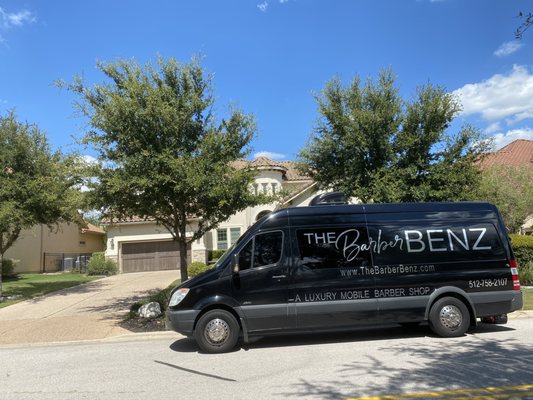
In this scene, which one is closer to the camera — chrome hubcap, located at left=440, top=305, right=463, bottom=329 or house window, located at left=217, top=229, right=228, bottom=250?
chrome hubcap, located at left=440, top=305, right=463, bottom=329

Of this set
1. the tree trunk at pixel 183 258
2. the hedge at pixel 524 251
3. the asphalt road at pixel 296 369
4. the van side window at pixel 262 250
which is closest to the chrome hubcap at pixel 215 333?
the asphalt road at pixel 296 369

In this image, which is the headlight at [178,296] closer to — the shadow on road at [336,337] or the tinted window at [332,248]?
the shadow on road at [336,337]

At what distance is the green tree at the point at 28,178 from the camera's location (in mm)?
16078

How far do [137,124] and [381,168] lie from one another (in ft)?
26.0

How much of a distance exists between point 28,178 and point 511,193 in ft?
68.0

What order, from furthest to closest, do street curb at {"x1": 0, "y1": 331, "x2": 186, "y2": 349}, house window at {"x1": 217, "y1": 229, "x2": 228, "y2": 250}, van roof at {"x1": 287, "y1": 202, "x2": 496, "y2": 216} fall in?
house window at {"x1": 217, "y1": 229, "x2": 228, "y2": 250} → street curb at {"x1": 0, "y1": 331, "x2": 186, "y2": 349} → van roof at {"x1": 287, "y1": 202, "x2": 496, "y2": 216}

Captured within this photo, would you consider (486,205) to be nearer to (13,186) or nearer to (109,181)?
(109,181)

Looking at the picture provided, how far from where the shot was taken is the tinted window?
8406mm

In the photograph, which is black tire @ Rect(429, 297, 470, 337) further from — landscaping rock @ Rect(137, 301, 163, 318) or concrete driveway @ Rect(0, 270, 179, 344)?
concrete driveway @ Rect(0, 270, 179, 344)

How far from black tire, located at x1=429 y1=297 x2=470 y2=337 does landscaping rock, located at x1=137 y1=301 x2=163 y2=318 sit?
6.40m

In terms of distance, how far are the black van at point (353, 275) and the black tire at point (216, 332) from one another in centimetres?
2

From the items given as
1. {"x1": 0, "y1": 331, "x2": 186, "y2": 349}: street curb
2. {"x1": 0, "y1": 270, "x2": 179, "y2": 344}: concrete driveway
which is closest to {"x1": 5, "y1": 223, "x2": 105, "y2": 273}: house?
{"x1": 0, "y1": 270, "x2": 179, "y2": 344}: concrete driveway

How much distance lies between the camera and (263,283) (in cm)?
820

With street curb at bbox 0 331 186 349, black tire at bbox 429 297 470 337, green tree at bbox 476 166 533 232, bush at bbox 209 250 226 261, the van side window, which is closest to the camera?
the van side window
